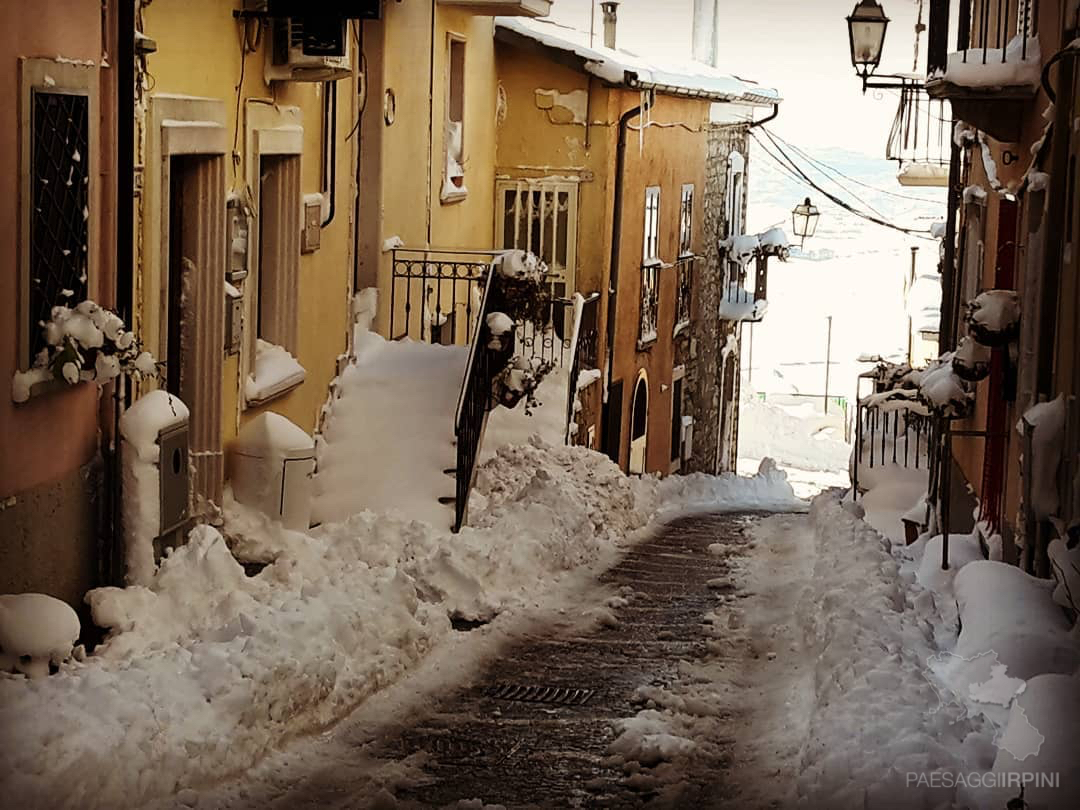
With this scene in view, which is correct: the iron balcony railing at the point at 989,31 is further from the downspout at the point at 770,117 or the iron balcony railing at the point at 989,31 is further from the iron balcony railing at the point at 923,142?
the downspout at the point at 770,117

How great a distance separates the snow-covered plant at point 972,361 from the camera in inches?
409

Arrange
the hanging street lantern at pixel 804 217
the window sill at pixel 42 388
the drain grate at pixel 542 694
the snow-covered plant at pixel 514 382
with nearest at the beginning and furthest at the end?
the window sill at pixel 42 388, the drain grate at pixel 542 694, the snow-covered plant at pixel 514 382, the hanging street lantern at pixel 804 217

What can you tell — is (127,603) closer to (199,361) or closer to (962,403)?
(199,361)

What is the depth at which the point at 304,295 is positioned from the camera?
38.7ft

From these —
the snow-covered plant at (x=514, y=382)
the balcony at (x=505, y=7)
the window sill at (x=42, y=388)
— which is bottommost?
Result: the snow-covered plant at (x=514, y=382)

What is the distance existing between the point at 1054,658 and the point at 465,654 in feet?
10.2

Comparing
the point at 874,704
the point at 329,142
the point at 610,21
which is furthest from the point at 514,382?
the point at 610,21

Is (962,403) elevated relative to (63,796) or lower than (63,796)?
elevated

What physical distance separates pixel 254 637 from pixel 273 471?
331 cm

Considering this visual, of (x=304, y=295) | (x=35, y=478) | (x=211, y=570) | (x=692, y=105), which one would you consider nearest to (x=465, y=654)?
(x=211, y=570)

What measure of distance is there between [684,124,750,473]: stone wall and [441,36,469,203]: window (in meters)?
8.81

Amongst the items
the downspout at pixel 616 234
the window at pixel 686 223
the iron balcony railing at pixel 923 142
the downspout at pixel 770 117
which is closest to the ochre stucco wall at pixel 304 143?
the downspout at pixel 616 234

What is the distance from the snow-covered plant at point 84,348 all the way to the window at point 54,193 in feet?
0.18

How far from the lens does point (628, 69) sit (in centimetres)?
1877
